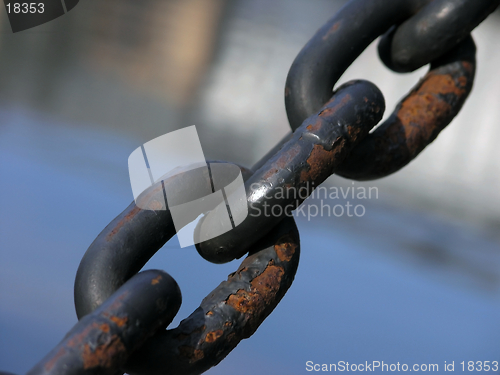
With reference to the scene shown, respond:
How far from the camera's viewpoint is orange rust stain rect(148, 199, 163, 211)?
476 mm

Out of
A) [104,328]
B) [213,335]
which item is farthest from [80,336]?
[213,335]

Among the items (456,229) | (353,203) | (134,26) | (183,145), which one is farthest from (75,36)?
(183,145)

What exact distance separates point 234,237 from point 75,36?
3343 mm

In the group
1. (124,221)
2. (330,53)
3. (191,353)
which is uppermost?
(330,53)

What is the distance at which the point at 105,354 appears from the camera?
375 millimetres

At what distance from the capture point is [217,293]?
0.47m

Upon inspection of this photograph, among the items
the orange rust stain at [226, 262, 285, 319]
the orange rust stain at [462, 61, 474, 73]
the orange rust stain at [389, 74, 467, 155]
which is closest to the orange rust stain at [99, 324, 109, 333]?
the orange rust stain at [226, 262, 285, 319]

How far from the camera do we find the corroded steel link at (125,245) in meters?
0.44

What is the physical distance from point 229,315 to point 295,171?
143mm

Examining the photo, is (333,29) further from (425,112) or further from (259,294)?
(259,294)

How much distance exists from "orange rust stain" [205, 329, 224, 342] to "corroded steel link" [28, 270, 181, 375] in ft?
0.13

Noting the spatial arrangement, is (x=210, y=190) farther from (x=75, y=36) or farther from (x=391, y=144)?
(x=75, y=36)

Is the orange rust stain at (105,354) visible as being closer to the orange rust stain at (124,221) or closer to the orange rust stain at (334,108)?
the orange rust stain at (124,221)

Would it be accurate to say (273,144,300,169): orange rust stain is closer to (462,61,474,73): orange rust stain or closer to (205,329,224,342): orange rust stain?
(205,329,224,342): orange rust stain
